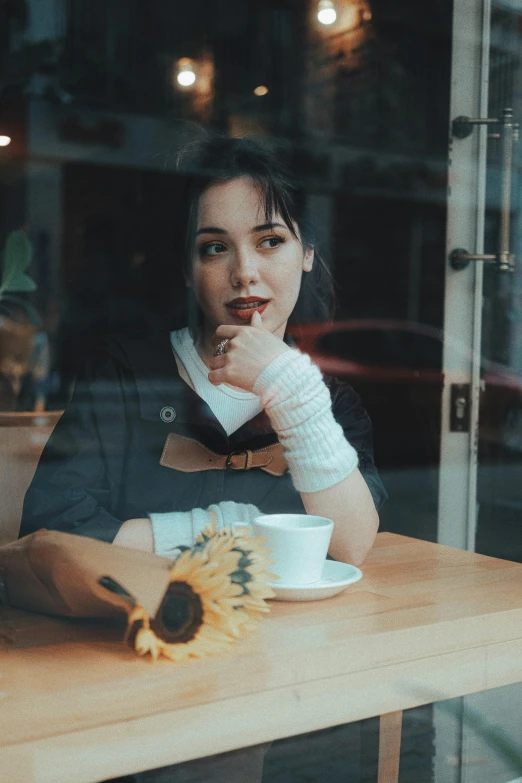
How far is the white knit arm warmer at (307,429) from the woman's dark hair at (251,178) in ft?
1.31

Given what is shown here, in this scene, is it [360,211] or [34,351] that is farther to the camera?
[360,211]

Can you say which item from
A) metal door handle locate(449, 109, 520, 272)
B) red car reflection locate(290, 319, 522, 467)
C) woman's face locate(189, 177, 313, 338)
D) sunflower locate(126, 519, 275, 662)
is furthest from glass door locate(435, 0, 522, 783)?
sunflower locate(126, 519, 275, 662)

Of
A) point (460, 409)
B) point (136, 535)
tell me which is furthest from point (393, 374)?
point (136, 535)

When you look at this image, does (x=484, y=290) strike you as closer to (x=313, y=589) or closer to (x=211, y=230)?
(x=211, y=230)

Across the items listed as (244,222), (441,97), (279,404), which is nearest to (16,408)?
(244,222)

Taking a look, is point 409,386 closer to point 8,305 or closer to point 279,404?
point 8,305

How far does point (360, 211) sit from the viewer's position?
4.70m

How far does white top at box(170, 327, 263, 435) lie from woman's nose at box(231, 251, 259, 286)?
0.46 ft

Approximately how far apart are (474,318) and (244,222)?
1030mm

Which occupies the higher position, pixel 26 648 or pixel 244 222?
pixel 244 222

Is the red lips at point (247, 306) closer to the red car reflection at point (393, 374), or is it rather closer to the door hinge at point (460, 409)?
the door hinge at point (460, 409)

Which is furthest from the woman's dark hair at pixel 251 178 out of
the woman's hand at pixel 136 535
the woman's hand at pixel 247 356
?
the woman's hand at pixel 136 535

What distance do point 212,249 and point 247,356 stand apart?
30cm

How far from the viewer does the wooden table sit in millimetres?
602
